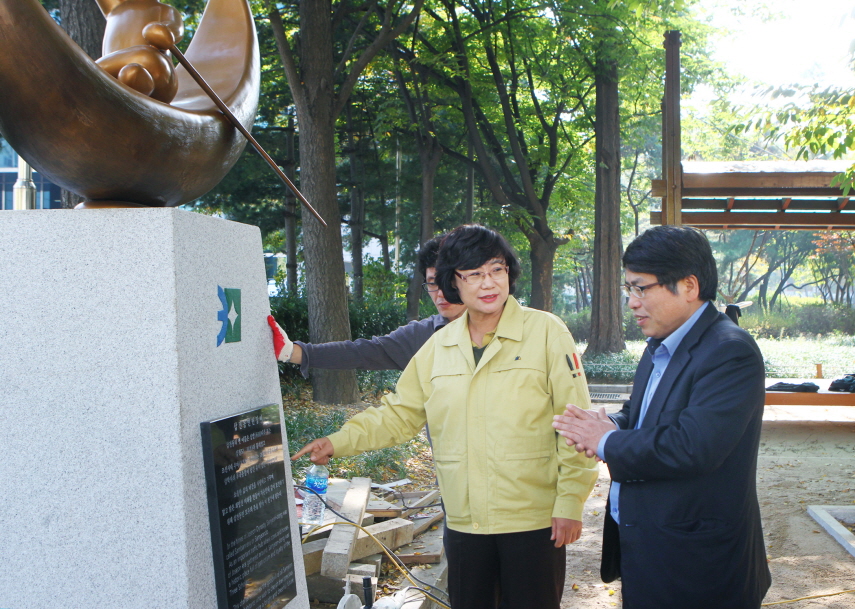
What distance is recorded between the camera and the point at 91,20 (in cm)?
525

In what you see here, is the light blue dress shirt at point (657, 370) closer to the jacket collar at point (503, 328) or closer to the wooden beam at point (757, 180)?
the jacket collar at point (503, 328)

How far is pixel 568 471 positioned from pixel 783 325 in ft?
117

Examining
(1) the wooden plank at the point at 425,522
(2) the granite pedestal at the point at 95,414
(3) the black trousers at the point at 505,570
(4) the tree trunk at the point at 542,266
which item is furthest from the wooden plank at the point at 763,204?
(2) the granite pedestal at the point at 95,414

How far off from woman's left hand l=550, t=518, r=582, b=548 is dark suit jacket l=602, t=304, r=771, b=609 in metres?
0.31

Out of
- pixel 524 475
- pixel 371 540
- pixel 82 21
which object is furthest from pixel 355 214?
pixel 524 475

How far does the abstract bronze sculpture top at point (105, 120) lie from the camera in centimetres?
207

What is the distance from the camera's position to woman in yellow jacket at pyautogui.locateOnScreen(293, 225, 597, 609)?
9.52ft

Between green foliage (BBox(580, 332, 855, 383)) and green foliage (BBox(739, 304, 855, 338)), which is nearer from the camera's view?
green foliage (BBox(580, 332, 855, 383))

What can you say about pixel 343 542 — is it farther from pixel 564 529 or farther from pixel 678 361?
pixel 678 361

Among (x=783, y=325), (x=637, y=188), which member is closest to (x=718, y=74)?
(x=637, y=188)

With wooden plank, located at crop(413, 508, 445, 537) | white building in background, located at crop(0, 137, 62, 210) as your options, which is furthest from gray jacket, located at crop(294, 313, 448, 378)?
white building in background, located at crop(0, 137, 62, 210)

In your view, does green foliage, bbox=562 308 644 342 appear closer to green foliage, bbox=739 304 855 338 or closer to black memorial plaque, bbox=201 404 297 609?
green foliage, bbox=739 304 855 338

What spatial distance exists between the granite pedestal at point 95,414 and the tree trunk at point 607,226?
1580 centimetres

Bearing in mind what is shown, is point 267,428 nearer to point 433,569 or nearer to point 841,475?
point 433,569
